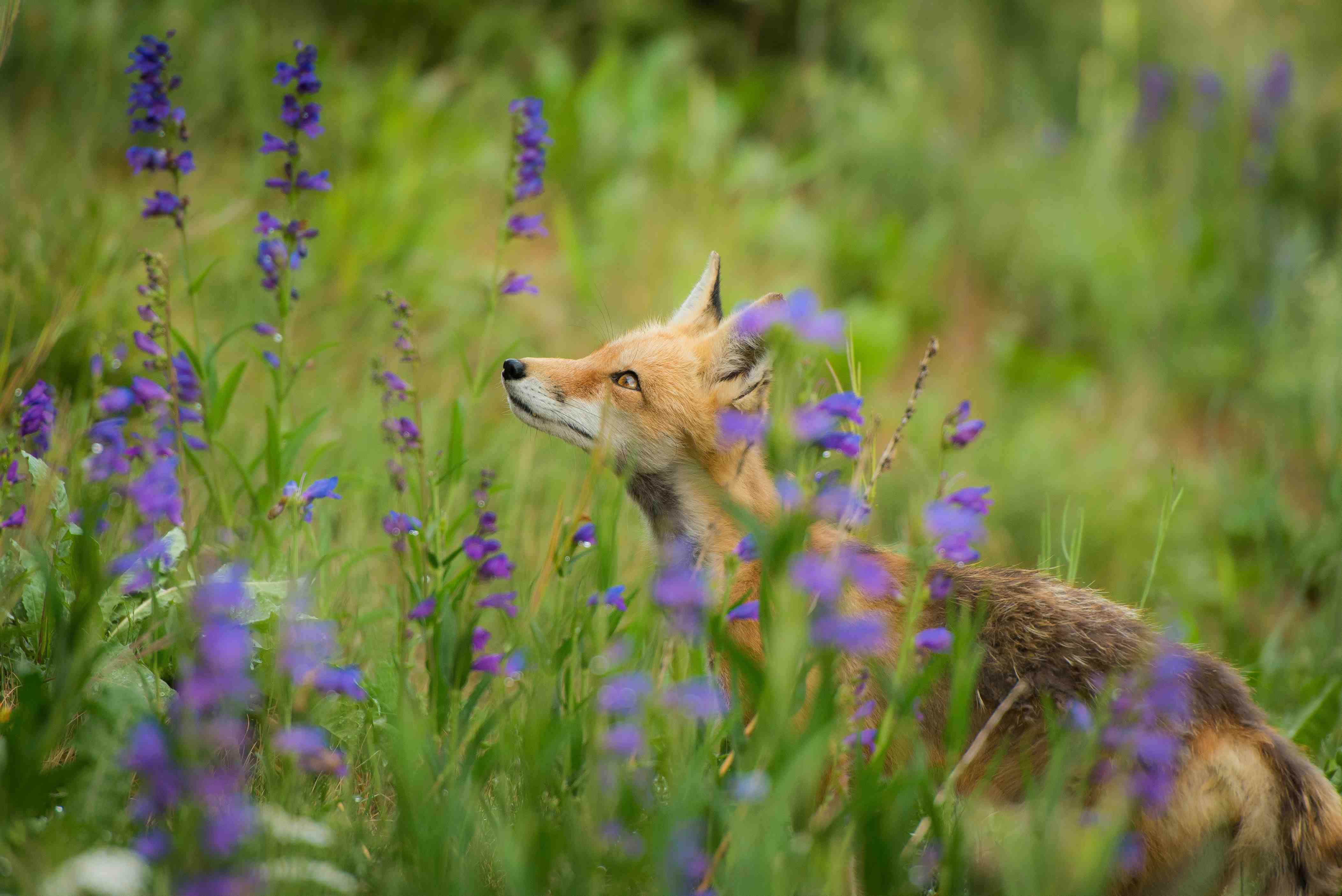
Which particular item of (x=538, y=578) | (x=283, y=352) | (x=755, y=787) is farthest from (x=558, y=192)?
(x=755, y=787)

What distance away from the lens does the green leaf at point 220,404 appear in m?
2.71

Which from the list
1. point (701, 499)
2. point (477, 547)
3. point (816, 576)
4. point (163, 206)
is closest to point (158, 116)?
point (163, 206)

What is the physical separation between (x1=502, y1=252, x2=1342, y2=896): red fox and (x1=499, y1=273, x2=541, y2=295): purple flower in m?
0.23

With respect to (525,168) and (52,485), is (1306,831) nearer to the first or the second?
(525,168)

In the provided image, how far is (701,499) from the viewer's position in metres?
3.37

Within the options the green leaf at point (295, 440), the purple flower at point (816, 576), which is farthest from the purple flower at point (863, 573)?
the green leaf at point (295, 440)

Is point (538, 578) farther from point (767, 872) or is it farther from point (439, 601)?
point (767, 872)

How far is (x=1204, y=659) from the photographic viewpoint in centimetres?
259

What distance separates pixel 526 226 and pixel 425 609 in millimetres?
1712

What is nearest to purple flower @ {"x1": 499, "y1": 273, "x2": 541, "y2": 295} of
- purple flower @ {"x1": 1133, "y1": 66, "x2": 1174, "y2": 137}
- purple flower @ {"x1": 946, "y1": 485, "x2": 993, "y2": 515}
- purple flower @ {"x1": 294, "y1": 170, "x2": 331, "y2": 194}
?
purple flower @ {"x1": 294, "y1": 170, "x2": 331, "y2": 194}

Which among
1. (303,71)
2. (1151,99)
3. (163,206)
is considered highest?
(1151,99)

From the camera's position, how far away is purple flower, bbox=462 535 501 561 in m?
2.00

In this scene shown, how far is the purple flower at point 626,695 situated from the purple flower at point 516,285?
5.85 feet

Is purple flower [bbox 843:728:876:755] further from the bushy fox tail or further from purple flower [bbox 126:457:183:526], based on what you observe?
purple flower [bbox 126:457:183:526]
